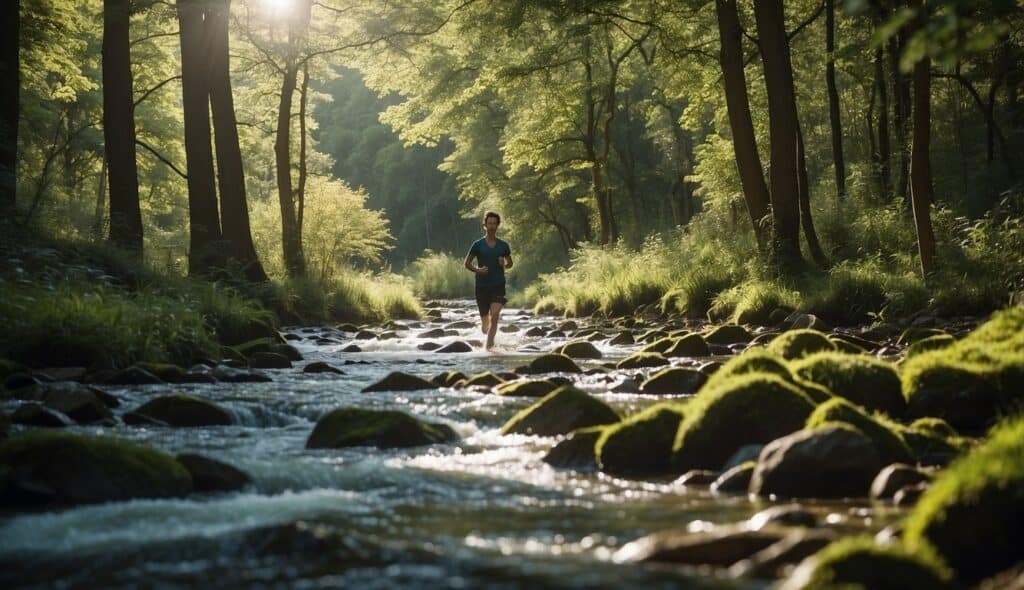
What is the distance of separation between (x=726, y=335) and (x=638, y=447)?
→ 7.67 metres

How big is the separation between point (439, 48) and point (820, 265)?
1403 centimetres

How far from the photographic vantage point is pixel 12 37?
1585 centimetres

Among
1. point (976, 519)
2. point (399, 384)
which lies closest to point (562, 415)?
point (399, 384)

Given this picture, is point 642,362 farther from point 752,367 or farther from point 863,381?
point 863,381

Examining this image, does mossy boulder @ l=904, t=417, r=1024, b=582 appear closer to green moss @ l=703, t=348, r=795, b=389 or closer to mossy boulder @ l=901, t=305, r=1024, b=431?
mossy boulder @ l=901, t=305, r=1024, b=431

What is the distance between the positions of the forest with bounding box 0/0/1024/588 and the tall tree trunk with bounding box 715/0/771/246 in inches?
2.3

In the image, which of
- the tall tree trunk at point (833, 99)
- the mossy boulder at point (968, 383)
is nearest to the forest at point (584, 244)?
the mossy boulder at point (968, 383)

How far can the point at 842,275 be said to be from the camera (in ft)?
48.9

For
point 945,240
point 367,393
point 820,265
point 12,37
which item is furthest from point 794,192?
point 12,37

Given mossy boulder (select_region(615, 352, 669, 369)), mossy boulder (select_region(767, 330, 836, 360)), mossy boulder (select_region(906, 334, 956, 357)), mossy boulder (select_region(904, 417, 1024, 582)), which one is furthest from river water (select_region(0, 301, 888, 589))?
mossy boulder (select_region(615, 352, 669, 369))

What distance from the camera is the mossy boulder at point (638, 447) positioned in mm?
5762

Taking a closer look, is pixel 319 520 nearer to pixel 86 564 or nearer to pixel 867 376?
pixel 86 564

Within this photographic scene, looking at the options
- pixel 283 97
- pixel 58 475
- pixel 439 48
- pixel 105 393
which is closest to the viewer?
pixel 58 475

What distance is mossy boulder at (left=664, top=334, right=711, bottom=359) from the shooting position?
11.7m
